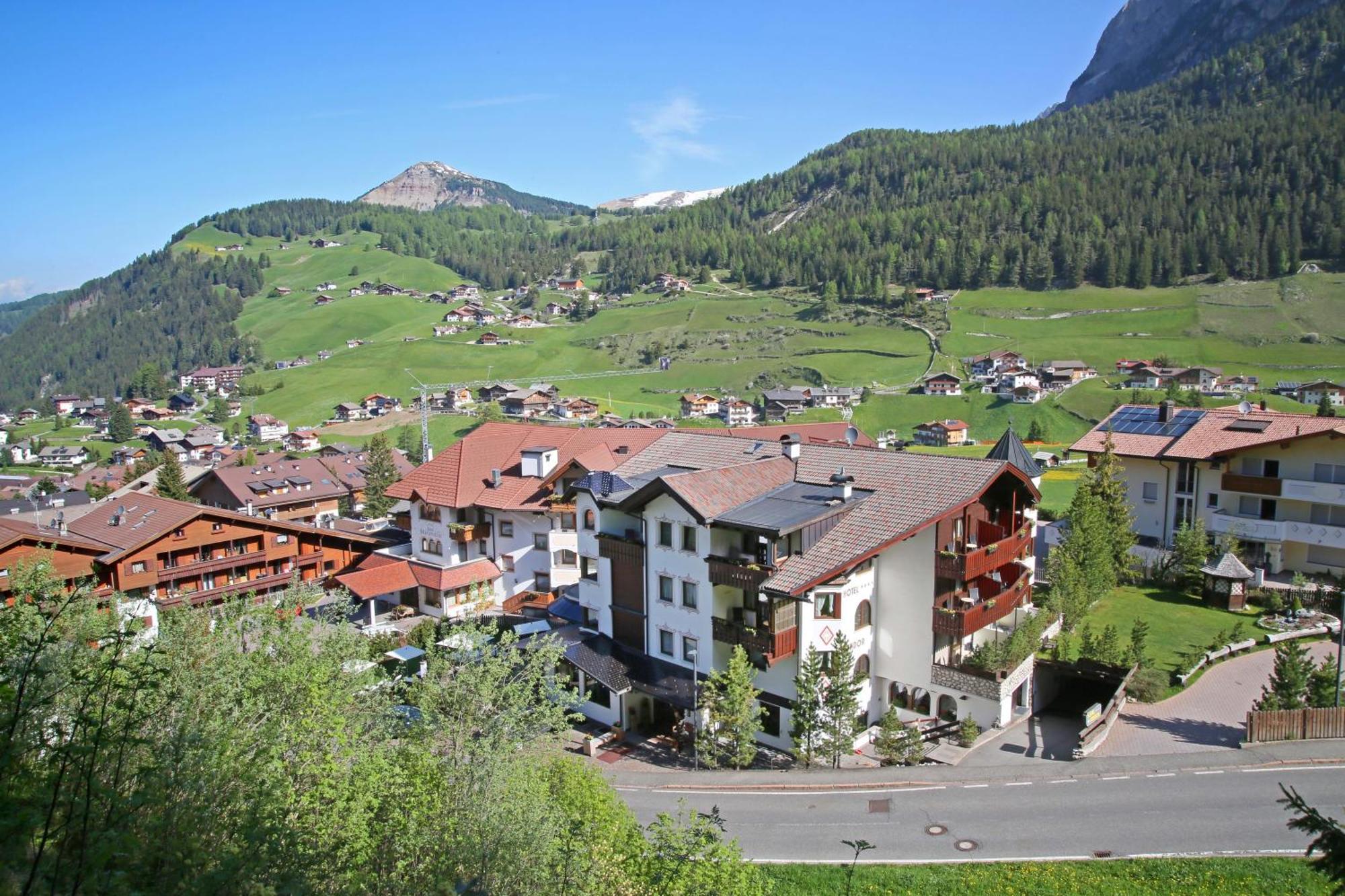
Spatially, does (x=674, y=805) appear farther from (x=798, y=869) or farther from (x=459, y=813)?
(x=459, y=813)

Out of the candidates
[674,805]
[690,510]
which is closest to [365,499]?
[690,510]

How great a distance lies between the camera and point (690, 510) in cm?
3212

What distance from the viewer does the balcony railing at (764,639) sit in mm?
29922

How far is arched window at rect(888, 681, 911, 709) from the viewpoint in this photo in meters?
32.9

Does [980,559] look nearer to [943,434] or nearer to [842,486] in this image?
[842,486]

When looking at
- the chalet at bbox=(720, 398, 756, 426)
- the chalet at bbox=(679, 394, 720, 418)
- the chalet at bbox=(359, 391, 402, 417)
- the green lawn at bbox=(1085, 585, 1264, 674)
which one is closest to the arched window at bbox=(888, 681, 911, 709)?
the green lawn at bbox=(1085, 585, 1264, 674)

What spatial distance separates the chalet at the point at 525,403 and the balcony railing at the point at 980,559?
130 m

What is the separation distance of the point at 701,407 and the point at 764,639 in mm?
122011

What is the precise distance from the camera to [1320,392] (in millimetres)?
121875

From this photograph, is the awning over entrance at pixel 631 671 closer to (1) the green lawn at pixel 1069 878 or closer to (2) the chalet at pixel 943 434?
(1) the green lawn at pixel 1069 878

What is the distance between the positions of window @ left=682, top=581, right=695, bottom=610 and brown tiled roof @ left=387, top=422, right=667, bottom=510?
606 inches

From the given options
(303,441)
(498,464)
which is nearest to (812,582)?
(498,464)

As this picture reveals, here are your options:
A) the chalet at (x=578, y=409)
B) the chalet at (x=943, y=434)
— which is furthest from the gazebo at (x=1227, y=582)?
the chalet at (x=578, y=409)

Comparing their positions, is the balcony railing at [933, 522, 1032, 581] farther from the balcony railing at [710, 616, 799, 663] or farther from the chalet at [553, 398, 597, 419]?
the chalet at [553, 398, 597, 419]
